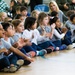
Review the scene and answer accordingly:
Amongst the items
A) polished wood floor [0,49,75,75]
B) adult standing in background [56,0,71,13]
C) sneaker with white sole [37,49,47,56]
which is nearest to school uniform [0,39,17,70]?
polished wood floor [0,49,75,75]

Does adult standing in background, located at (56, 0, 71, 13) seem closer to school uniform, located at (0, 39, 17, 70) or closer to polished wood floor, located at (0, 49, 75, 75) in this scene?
polished wood floor, located at (0, 49, 75, 75)

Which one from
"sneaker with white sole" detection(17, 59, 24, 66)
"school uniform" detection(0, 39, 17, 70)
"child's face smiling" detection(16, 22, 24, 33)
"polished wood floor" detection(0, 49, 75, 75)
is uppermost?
"child's face smiling" detection(16, 22, 24, 33)

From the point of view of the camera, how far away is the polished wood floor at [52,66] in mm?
3611

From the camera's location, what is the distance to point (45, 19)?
518cm

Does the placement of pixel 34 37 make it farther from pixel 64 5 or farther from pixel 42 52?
pixel 64 5

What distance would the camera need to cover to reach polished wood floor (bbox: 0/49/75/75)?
11.8 feet

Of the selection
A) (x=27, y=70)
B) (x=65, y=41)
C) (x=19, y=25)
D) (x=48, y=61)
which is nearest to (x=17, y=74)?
(x=27, y=70)

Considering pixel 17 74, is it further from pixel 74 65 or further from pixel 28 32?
pixel 28 32

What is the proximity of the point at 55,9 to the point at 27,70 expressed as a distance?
131 inches

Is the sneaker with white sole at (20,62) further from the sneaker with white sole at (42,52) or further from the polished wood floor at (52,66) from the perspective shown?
the sneaker with white sole at (42,52)

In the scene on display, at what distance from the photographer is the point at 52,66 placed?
156 inches

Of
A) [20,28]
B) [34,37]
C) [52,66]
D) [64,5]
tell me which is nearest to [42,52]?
[34,37]

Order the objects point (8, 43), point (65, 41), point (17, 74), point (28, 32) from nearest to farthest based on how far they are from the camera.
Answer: point (17, 74) → point (8, 43) → point (28, 32) → point (65, 41)

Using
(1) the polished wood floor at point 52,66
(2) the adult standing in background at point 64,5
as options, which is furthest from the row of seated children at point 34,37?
(2) the adult standing in background at point 64,5
